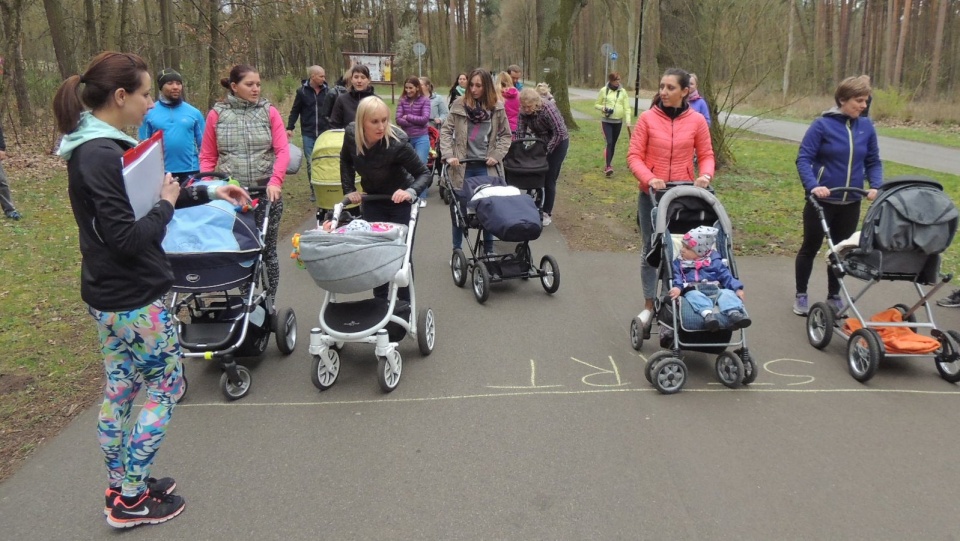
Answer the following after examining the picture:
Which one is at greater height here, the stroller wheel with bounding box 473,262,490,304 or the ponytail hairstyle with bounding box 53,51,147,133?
the ponytail hairstyle with bounding box 53,51,147,133

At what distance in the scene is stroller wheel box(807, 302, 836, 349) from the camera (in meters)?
5.10

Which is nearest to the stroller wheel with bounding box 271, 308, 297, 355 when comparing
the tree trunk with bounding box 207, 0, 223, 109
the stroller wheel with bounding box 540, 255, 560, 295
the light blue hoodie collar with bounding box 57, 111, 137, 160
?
the light blue hoodie collar with bounding box 57, 111, 137, 160

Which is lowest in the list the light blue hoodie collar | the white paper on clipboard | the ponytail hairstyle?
the white paper on clipboard

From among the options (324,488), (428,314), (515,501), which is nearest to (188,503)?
(324,488)

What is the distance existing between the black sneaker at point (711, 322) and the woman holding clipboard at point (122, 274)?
314 cm

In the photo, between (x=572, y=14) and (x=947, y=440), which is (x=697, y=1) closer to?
(x=572, y=14)

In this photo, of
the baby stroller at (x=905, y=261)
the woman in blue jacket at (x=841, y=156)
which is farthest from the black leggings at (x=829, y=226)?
the baby stroller at (x=905, y=261)

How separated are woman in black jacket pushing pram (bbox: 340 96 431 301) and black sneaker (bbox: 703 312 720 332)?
225 centimetres

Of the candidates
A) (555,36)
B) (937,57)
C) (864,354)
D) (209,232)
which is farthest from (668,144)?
(937,57)

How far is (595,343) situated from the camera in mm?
5352

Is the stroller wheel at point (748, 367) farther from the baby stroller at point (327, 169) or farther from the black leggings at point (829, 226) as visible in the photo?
the baby stroller at point (327, 169)

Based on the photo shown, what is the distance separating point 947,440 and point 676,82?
294 centimetres

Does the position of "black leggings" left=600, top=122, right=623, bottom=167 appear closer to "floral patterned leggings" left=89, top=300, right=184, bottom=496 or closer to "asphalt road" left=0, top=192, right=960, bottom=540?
"asphalt road" left=0, top=192, right=960, bottom=540

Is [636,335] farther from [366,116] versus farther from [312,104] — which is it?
[312,104]
